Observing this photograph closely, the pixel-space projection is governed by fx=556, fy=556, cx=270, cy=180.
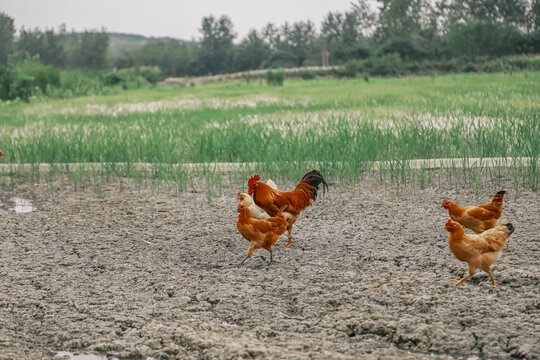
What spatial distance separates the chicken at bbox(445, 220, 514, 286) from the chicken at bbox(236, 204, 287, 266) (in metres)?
0.85

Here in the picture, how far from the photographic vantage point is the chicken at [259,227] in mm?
2744

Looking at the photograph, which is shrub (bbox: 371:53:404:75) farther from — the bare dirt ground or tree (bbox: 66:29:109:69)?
tree (bbox: 66:29:109:69)

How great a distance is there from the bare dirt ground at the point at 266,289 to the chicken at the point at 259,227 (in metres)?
0.18

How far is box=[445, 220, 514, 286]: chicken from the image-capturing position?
2.32 metres

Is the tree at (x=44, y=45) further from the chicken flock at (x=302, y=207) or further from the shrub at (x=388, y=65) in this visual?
the chicken flock at (x=302, y=207)

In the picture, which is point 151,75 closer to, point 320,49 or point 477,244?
point 320,49

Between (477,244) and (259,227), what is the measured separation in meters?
1.01

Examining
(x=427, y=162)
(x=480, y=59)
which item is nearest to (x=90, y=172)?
(x=427, y=162)

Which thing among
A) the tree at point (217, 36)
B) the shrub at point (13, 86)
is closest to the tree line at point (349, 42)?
the tree at point (217, 36)

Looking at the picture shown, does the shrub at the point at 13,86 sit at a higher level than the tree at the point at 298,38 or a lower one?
lower

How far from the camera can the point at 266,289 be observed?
8.65 ft

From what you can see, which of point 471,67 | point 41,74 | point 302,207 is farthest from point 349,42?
point 302,207

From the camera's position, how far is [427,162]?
4996 mm

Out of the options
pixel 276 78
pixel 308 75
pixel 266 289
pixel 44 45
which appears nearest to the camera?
pixel 266 289
